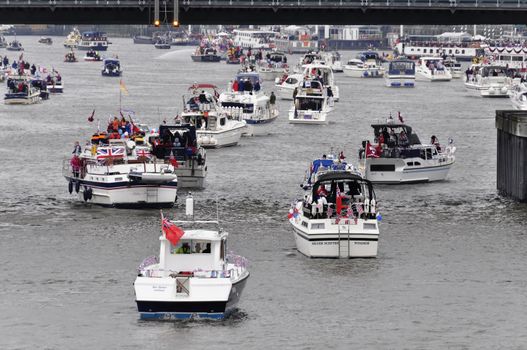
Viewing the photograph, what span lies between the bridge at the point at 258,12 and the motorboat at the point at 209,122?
73.6 feet

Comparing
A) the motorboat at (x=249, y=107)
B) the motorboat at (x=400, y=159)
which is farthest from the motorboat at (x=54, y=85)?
the motorboat at (x=400, y=159)

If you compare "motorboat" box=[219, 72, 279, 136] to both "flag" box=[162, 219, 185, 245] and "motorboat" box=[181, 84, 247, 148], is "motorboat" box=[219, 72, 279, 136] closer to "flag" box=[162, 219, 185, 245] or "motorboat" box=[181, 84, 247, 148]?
"motorboat" box=[181, 84, 247, 148]

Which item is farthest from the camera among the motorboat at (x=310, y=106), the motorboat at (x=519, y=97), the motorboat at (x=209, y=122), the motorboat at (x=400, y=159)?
the motorboat at (x=519, y=97)

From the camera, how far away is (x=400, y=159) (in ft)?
310

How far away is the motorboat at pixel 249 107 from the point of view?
426 ft

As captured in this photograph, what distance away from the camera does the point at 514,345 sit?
2066 inches

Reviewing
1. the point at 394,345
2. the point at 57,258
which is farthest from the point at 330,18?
the point at 394,345

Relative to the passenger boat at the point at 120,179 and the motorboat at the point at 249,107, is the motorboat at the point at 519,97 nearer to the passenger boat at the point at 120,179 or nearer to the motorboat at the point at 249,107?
the motorboat at the point at 249,107

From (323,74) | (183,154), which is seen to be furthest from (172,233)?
(323,74)

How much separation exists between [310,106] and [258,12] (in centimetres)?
5776

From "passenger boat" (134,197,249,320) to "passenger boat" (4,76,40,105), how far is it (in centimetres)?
11772

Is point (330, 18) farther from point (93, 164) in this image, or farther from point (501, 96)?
point (501, 96)

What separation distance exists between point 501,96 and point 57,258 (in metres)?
134

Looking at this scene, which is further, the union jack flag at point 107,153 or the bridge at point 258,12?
the bridge at point 258,12
